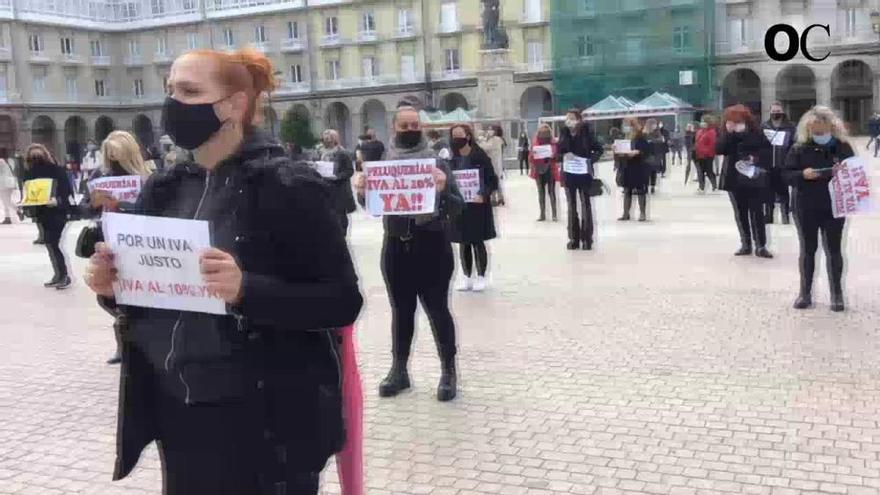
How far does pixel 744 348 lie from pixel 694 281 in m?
3.18

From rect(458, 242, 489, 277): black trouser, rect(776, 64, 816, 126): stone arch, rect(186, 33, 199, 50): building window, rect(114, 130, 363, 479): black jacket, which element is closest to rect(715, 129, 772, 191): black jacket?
rect(458, 242, 489, 277): black trouser

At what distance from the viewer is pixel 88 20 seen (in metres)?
69.9

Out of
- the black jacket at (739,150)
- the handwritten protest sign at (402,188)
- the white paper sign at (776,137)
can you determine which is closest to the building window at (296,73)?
the white paper sign at (776,137)

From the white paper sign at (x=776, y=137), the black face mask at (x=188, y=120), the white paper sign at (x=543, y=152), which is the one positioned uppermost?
the black face mask at (x=188, y=120)

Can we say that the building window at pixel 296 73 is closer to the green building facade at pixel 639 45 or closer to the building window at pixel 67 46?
the building window at pixel 67 46

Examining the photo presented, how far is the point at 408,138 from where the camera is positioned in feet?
22.2

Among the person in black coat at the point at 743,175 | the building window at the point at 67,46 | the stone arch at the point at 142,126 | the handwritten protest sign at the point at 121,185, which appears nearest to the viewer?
the handwritten protest sign at the point at 121,185

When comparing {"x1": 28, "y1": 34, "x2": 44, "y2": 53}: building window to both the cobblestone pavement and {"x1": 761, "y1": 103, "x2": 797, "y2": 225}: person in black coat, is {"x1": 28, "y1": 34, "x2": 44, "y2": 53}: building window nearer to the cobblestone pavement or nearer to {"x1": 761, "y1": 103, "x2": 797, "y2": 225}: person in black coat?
the cobblestone pavement

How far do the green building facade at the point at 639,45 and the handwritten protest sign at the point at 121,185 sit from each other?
46582 millimetres

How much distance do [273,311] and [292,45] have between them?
6739 centimetres

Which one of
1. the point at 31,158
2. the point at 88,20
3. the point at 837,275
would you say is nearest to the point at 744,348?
the point at 837,275

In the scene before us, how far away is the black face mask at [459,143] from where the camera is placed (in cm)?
1005

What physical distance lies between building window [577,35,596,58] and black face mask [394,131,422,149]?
4935 centimetres

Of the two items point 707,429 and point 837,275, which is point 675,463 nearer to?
point 707,429
